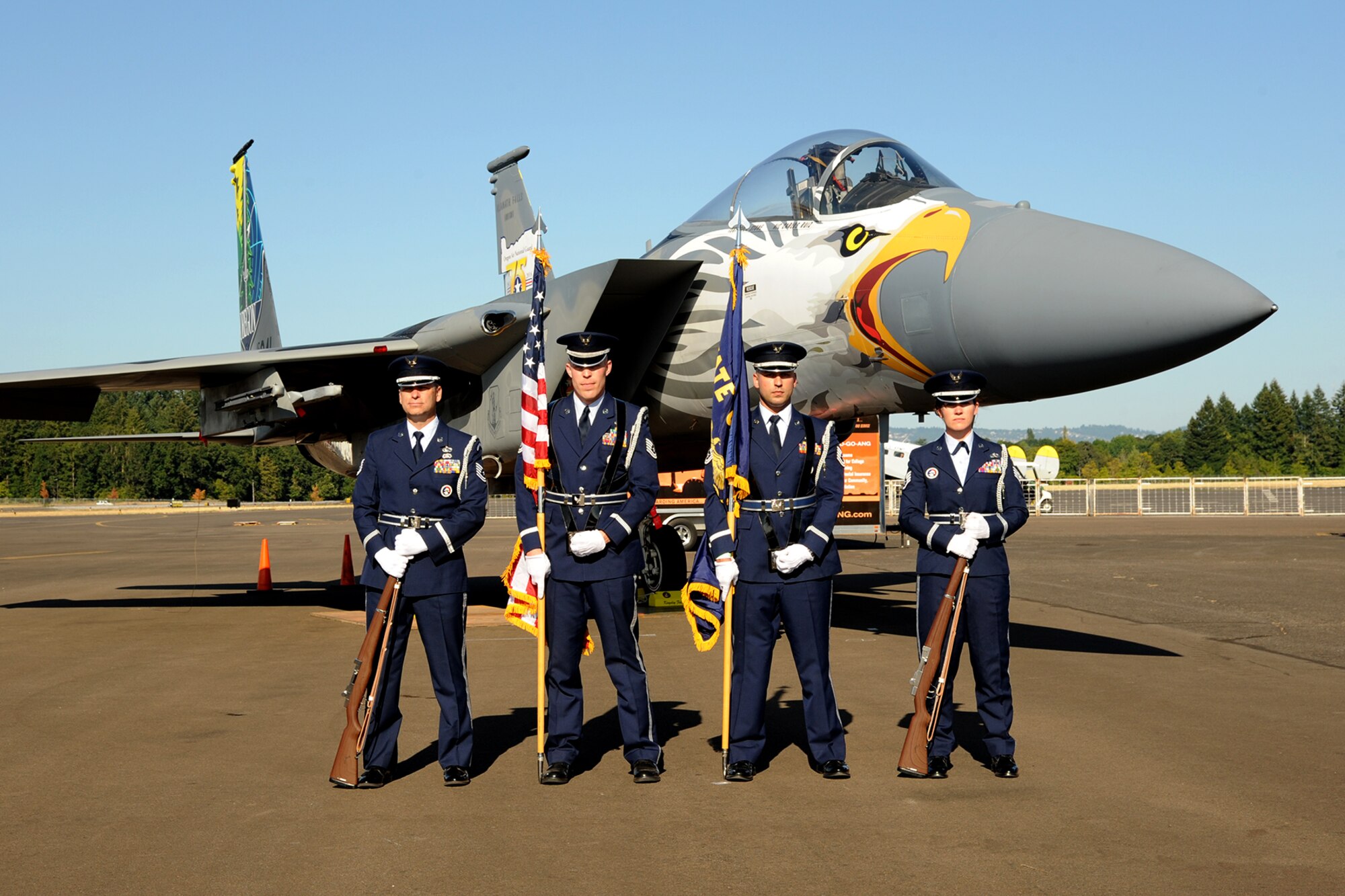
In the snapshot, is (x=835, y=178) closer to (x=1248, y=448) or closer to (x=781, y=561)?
(x=781, y=561)

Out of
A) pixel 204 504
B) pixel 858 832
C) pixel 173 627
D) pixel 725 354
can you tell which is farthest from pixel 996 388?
pixel 204 504

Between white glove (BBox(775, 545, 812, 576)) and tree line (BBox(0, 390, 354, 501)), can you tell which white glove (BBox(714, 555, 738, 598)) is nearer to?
white glove (BBox(775, 545, 812, 576))

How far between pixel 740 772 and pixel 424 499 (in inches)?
69.7

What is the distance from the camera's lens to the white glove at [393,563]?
472 cm

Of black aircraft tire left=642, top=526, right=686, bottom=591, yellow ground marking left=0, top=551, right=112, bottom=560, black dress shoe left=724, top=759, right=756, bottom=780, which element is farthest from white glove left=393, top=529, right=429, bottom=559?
yellow ground marking left=0, top=551, right=112, bottom=560

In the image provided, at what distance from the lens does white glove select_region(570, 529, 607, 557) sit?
188 inches

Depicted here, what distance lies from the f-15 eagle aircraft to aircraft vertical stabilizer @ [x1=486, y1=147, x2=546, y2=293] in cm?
536

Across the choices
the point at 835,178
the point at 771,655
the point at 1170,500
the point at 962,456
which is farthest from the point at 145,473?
the point at 962,456

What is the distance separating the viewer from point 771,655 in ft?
15.9

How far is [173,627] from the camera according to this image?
1009cm

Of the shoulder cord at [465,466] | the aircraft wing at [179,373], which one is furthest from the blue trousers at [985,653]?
the aircraft wing at [179,373]

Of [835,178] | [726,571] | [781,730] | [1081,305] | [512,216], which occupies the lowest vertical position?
[781,730]

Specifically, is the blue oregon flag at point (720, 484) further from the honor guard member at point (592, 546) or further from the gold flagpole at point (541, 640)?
the gold flagpole at point (541, 640)

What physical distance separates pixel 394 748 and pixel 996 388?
4.14 meters
